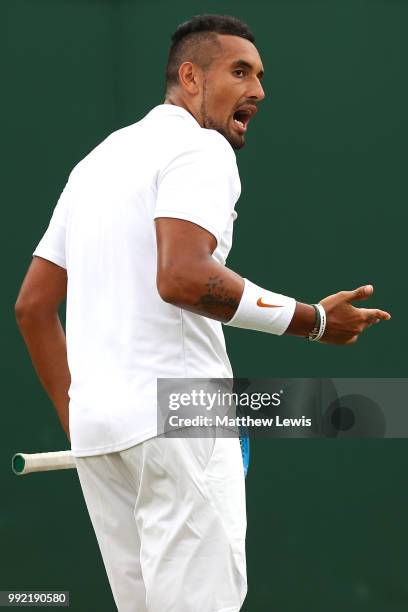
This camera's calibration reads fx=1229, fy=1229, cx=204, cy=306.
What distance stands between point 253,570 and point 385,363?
86cm

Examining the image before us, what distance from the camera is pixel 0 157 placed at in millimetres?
4254

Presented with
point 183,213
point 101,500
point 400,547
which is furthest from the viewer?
point 400,547

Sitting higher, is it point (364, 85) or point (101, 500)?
point (364, 85)

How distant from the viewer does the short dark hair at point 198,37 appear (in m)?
2.77

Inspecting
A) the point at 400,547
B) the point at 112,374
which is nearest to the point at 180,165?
the point at 112,374

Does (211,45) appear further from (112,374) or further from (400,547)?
(400,547)

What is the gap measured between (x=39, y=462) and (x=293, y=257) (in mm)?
1690

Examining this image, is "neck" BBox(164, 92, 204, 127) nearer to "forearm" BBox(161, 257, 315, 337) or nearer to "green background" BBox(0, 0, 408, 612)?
"forearm" BBox(161, 257, 315, 337)

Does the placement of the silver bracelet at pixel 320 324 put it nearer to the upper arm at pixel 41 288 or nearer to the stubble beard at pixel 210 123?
the stubble beard at pixel 210 123

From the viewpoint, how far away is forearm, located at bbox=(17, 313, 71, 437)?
9.30 feet

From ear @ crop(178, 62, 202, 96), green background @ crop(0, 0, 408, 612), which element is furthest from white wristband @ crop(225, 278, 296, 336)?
green background @ crop(0, 0, 408, 612)

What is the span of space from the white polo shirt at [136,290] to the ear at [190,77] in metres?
0.23

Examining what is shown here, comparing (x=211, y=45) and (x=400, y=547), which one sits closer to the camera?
(x=211, y=45)

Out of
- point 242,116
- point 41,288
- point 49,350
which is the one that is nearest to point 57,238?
point 41,288
